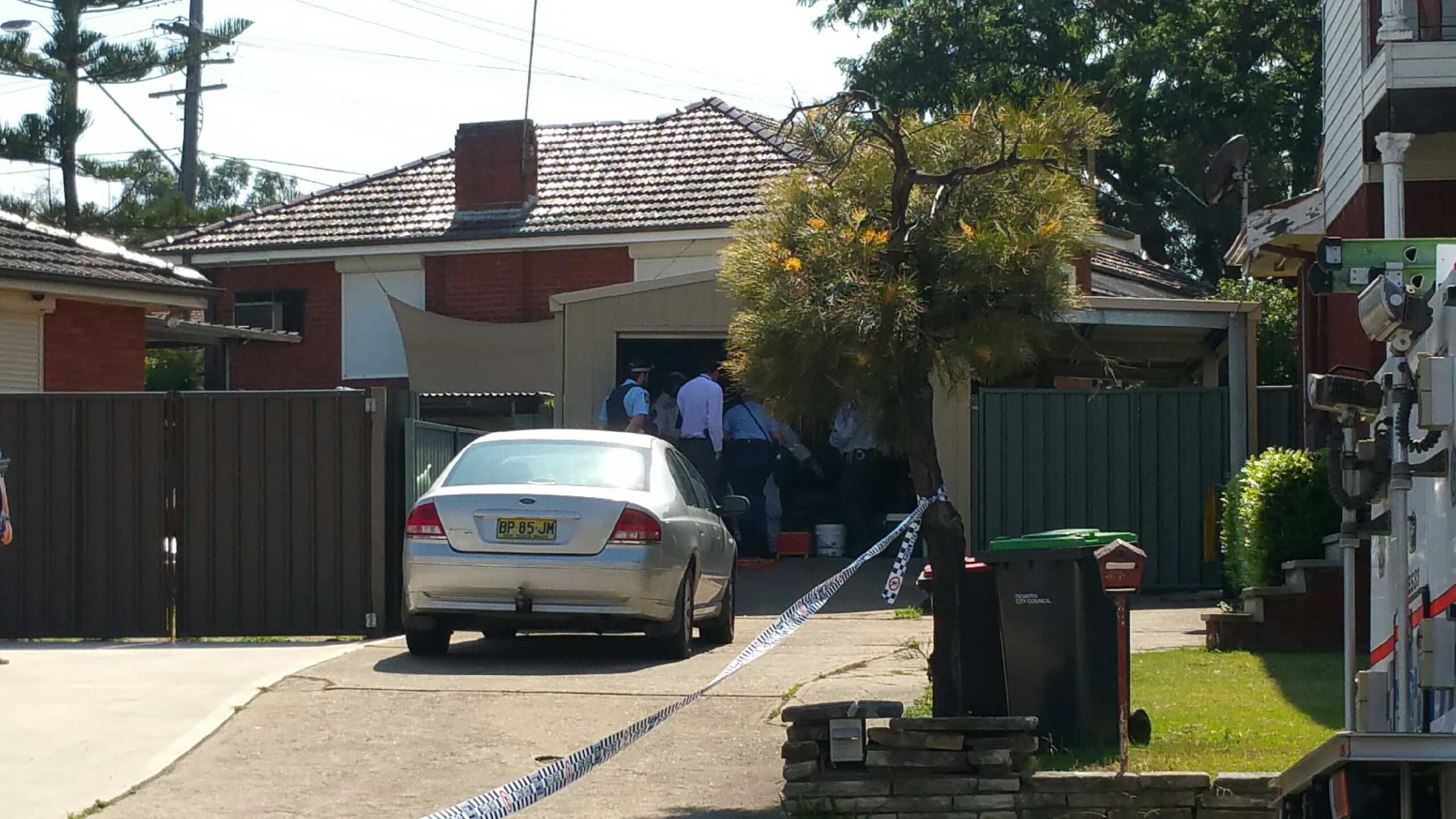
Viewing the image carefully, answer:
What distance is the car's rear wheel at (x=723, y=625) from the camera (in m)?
12.6

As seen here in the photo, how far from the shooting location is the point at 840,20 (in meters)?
38.2

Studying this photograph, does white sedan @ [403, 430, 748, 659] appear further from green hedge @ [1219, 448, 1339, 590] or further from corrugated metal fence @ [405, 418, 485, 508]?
green hedge @ [1219, 448, 1339, 590]

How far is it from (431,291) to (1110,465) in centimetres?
1422

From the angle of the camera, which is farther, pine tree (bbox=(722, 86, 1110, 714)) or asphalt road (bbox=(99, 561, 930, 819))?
pine tree (bbox=(722, 86, 1110, 714))

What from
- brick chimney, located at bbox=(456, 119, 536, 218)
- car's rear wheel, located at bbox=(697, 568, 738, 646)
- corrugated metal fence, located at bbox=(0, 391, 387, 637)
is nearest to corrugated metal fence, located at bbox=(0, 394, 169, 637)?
corrugated metal fence, located at bbox=(0, 391, 387, 637)

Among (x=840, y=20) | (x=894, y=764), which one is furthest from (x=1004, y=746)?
(x=840, y=20)

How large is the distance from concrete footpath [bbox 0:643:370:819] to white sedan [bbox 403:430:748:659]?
0.96 m

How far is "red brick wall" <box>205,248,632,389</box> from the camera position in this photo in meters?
27.2

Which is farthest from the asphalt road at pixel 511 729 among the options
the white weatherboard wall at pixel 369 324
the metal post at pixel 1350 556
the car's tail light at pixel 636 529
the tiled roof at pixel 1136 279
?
the white weatherboard wall at pixel 369 324

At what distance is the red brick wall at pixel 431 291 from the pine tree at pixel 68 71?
382 inches

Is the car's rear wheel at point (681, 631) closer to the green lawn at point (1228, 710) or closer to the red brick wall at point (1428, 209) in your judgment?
the green lawn at point (1228, 710)

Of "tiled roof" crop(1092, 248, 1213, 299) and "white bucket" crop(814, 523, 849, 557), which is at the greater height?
"tiled roof" crop(1092, 248, 1213, 299)

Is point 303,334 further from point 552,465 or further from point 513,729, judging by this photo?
point 513,729

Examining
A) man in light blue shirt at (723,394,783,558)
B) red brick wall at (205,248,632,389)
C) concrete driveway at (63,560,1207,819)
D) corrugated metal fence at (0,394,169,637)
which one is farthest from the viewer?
red brick wall at (205,248,632,389)
